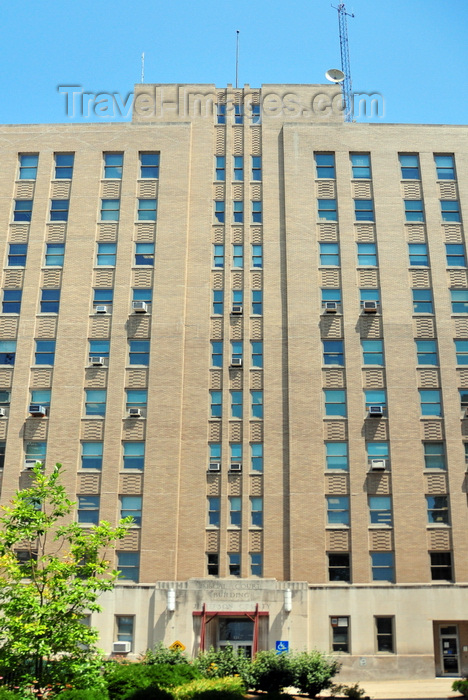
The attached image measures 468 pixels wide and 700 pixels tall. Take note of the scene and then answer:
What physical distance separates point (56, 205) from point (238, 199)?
11.9 m

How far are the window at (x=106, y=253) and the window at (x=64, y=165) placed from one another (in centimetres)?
572

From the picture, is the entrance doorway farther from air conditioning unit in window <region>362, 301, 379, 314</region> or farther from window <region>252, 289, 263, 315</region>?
window <region>252, 289, 263, 315</region>

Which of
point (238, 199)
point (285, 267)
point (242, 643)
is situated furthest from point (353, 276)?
point (242, 643)

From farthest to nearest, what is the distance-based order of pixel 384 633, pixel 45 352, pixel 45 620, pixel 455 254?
pixel 455 254
pixel 45 352
pixel 384 633
pixel 45 620

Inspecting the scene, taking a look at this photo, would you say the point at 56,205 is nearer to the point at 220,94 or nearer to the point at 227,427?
the point at 220,94

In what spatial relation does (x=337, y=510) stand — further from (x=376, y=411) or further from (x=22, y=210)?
(x=22, y=210)

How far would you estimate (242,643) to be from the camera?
39.3 metres

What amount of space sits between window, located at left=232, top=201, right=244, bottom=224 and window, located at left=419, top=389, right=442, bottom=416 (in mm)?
15641

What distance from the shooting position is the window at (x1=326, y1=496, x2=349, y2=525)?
41156mm

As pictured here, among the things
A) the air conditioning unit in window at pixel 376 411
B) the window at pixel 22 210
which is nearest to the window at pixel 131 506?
the air conditioning unit in window at pixel 376 411

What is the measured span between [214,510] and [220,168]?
22347mm

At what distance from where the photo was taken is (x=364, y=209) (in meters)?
47.9

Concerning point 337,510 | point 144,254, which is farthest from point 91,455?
point 337,510

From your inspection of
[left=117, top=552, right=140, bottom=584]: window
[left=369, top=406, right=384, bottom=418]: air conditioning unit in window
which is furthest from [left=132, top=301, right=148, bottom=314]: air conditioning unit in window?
[left=369, top=406, right=384, bottom=418]: air conditioning unit in window
